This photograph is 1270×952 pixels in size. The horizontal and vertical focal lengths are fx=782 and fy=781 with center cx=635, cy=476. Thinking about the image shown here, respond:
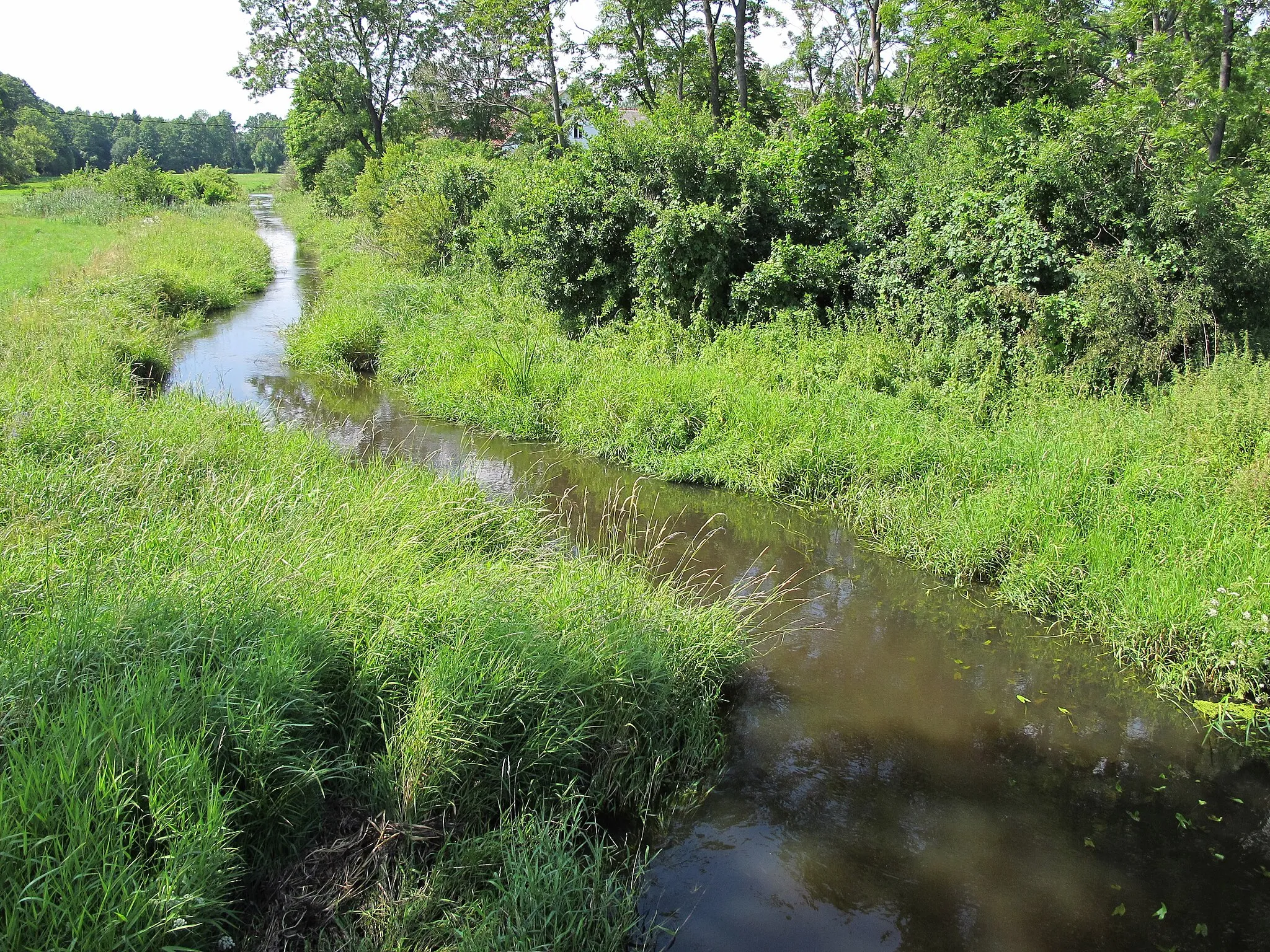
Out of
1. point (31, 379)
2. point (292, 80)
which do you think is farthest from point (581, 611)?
point (292, 80)

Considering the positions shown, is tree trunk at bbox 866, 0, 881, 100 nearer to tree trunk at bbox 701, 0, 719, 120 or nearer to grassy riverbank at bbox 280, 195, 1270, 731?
tree trunk at bbox 701, 0, 719, 120

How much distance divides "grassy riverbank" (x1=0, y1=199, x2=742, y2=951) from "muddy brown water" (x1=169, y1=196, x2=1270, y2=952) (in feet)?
1.67

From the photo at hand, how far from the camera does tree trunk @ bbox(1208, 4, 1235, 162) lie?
12.0m

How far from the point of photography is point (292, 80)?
133 feet

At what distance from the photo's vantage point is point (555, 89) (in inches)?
1064

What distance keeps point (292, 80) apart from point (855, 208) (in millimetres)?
38208

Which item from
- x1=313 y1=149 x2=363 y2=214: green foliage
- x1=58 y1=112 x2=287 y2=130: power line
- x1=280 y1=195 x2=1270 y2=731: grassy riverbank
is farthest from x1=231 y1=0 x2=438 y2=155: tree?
x1=58 y1=112 x2=287 y2=130: power line

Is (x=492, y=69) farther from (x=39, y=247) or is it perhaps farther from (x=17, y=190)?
(x=17, y=190)

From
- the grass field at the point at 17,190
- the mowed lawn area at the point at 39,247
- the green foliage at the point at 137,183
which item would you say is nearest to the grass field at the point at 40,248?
the mowed lawn area at the point at 39,247

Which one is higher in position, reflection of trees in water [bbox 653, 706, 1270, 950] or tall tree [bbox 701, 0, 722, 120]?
tall tree [bbox 701, 0, 722, 120]

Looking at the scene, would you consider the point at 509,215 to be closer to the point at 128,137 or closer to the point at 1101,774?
the point at 1101,774

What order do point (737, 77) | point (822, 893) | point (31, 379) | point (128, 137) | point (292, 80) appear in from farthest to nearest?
point (128, 137), point (292, 80), point (737, 77), point (31, 379), point (822, 893)

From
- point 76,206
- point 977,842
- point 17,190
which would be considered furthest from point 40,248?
point 17,190

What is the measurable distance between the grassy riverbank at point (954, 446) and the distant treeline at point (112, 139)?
45.3 meters
